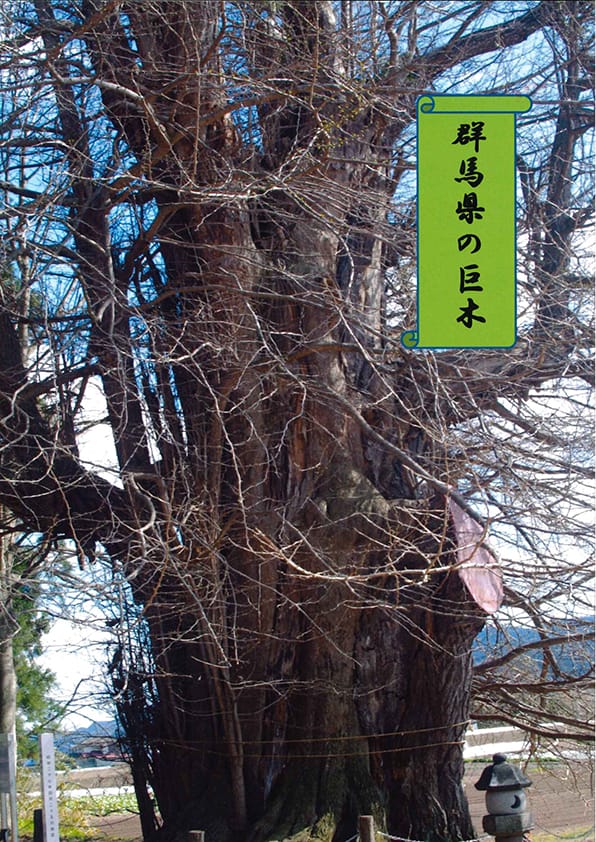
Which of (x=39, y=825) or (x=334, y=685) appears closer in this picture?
(x=334, y=685)

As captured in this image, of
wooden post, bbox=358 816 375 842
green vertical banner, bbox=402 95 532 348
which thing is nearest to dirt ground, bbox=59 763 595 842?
wooden post, bbox=358 816 375 842

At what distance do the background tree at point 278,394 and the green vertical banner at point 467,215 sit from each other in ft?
7.71

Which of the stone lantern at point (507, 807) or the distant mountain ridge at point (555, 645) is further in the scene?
the distant mountain ridge at point (555, 645)

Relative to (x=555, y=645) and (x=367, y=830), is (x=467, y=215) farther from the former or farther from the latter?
(x=555, y=645)

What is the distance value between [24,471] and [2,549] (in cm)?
259

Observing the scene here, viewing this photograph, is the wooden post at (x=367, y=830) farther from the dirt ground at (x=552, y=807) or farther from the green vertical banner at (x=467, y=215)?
the dirt ground at (x=552, y=807)

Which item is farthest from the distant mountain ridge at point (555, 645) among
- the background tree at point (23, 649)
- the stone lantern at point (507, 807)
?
the background tree at point (23, 649)

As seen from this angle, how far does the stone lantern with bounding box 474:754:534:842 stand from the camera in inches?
257

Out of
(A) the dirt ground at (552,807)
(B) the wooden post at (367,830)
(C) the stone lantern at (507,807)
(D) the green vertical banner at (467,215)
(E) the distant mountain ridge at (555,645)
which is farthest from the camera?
(A) the dirt ground at (552,807)

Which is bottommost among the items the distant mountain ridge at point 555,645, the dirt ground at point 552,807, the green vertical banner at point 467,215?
the dirt ground at point 552,807

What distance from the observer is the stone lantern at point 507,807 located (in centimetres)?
652

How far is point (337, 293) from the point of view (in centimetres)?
827

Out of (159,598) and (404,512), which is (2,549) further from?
(404,512)

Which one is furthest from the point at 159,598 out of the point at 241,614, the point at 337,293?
the point at 337,293
